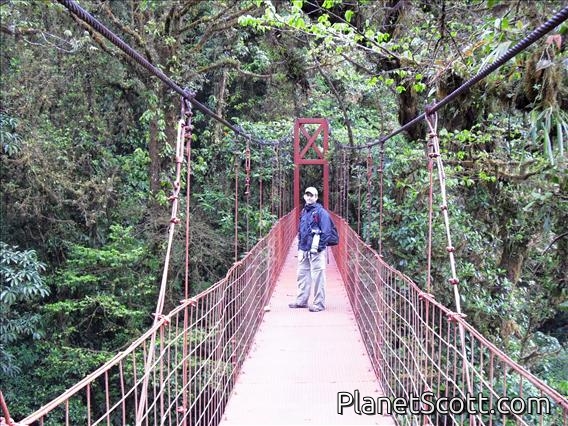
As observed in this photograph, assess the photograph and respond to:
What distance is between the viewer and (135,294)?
603 cm

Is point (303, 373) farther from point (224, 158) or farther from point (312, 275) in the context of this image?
point (224, 158)

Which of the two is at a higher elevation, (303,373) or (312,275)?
(312,275)

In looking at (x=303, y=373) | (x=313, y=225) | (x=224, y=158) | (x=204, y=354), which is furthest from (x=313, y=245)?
(x=224, y=158)

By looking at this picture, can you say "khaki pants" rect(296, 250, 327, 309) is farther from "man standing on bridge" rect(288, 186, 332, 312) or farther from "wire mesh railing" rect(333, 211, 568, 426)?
"wire mesh railing" rect(333, 211, 568, 426)

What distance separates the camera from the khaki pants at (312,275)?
354 centimetres

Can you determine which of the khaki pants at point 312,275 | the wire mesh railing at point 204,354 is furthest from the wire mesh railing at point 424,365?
the wire mesh railing at point 204,354

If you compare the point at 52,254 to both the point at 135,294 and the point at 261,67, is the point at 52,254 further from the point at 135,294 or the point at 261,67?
the point at 261,67

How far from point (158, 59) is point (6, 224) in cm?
225

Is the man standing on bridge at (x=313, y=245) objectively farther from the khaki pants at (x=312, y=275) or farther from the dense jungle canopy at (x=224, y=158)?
the dense jungle canopy at (x=224, y=158)

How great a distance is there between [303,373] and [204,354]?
33.7 inches

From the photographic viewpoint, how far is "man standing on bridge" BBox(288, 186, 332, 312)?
3477 millimetres

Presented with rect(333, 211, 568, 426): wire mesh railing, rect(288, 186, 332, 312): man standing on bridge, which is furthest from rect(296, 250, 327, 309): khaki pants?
rect(333, 211, 568, 426): wire mesh railing

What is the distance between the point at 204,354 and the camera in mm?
3191

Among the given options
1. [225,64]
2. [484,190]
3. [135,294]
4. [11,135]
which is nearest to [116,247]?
[135,294]
